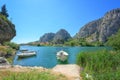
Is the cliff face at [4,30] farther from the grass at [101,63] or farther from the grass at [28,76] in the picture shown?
the grass at [28,76]

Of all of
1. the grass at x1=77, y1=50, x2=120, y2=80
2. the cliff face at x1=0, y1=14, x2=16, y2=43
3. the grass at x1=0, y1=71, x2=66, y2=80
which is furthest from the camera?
the cliff face at x1=0, y1=14, x2=16, y2=43

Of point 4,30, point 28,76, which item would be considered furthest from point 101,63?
point 4,30

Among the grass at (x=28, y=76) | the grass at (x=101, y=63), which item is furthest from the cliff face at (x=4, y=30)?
the grass at (x=28, y=76)

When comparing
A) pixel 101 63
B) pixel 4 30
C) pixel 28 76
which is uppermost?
pixel 4 30

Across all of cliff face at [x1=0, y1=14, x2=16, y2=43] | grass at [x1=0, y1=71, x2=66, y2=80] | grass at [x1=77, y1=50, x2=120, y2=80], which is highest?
cliff face at [x1=0, y1=14, x2=16, y2=43]

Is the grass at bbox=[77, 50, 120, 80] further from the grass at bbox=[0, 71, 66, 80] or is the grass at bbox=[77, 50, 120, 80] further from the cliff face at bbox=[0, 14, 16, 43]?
the cliff face at bbox=[0, 14, 16, 43]

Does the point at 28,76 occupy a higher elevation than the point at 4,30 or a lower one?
lower

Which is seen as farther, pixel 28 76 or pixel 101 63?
pixel 101 63

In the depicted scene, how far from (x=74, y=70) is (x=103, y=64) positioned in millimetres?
2586

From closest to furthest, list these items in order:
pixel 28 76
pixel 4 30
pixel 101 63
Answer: pixel 28 76 → pixel 101 63 → pixel 4 30

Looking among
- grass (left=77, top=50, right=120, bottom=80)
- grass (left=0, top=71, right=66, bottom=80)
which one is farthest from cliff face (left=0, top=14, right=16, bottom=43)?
grass (left=0, top=71, right=66, bottom=80)

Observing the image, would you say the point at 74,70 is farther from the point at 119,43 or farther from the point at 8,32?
the point at 8,32

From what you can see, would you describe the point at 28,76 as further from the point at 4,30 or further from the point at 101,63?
the point at 4,30

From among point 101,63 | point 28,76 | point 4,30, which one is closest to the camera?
point 28,76
